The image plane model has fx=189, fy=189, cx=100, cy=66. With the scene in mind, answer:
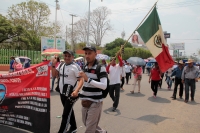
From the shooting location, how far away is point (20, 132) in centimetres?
389

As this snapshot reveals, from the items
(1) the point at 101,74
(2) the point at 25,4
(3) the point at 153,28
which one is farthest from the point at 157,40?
(2) the point at 25,4

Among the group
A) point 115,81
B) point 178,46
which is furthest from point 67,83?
point 178,46

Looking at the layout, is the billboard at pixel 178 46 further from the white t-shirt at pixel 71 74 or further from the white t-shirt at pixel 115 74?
the white t-shirt at pixel 71 74

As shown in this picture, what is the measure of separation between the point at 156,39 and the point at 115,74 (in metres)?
1.75

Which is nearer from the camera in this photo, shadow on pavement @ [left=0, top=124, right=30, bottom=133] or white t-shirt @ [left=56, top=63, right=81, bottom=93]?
white t-shirt @ [left=56, top=63, right=81, bottom=93]

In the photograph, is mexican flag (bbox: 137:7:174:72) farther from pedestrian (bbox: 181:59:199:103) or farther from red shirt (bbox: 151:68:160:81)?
red shirt (bbox: 151:68:160:81)

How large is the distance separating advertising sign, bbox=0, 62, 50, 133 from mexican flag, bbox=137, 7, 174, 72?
361cm

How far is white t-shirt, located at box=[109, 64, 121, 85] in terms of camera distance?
20.5 ft

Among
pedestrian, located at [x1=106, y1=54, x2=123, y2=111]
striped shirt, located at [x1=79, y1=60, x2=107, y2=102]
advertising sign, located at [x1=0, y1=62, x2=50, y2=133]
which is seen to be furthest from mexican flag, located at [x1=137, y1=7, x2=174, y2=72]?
advertising sign, located at [x1=0, y1=62, x2=50, y2=133]

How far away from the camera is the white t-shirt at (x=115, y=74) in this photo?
20.5 ft

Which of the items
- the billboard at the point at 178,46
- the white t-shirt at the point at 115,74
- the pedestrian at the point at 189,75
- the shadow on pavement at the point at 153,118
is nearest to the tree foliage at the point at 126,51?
the pedestrian at the point at 189,75

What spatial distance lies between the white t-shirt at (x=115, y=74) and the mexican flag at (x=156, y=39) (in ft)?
4.14

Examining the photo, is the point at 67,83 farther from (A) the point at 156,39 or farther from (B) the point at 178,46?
(B) the point at 178,46

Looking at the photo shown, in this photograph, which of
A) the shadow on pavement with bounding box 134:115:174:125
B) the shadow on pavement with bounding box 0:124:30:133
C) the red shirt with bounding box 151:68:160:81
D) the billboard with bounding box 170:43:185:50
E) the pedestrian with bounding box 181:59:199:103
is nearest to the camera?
the shadow on pavement with bounding box 0:124:30:133
